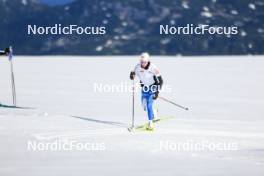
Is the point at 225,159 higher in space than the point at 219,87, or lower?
lower

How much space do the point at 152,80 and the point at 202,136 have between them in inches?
78.9

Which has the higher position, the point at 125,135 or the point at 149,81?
the point at 149,81

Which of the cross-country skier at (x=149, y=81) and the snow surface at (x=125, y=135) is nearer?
the snow surface at (x=125, y=135)

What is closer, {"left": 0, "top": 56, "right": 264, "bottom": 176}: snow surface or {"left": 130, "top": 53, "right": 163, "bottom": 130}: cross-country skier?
{"left": 0, "top": 56, "right": 264, "bottom": 176}: snow surface

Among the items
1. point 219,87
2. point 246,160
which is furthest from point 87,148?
point 219,87

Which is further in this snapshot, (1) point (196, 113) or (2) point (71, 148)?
(1) point (196, 113)

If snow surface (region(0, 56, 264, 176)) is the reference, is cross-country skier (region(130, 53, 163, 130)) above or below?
above

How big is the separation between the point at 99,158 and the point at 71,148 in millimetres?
1107

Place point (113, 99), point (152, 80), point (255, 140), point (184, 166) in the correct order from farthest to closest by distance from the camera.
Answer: point (113, 99), point (152, 80), point (255, 140), point (184, 166)

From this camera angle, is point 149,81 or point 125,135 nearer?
point 125,135

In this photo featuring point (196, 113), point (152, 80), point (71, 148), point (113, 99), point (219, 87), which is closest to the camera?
point (71, 148)

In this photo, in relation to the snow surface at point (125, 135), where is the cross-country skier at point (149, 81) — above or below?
above

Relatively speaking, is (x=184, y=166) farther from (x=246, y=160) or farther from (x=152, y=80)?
(x=152, y=80)

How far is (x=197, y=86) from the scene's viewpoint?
2975 centimetres
